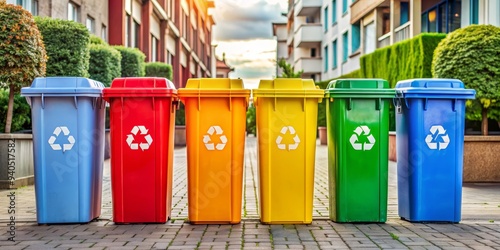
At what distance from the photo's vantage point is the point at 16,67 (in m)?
9.75

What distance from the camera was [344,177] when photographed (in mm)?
6359

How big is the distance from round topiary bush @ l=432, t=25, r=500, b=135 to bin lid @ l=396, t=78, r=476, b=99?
4.45 meters

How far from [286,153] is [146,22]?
2411 centimetres

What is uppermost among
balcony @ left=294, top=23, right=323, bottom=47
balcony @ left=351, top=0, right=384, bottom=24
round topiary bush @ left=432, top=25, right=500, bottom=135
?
balcony @ left=294, top=23, right=323, bottom=47

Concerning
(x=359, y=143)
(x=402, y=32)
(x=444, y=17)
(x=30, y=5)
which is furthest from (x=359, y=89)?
(x=402, y=32)

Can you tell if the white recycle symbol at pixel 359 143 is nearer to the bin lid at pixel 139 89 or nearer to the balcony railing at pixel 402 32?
the bin lid at pixel 139 89

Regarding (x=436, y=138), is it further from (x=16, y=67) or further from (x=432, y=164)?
(x=16, y=67)

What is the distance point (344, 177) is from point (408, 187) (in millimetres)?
736

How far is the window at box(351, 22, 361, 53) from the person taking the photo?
103 ft

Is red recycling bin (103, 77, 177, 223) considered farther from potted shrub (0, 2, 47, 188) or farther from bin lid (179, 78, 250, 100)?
potted shrub (0, 2, 47, 188)

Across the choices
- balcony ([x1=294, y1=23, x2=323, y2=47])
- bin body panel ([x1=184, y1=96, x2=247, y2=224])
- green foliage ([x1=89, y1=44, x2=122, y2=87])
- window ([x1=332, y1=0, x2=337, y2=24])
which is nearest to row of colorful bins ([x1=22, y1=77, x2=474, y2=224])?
bin body panel ([x1=184, y1=96, x2=247, y2=224])

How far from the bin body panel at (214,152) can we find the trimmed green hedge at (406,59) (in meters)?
9.73

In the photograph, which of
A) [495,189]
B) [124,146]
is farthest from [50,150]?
[495,189]

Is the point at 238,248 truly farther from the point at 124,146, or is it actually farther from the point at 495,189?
the point at 495,189
